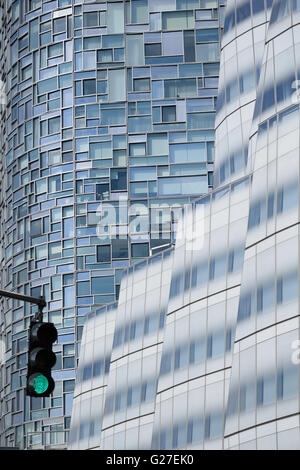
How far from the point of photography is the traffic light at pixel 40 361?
18859 mm

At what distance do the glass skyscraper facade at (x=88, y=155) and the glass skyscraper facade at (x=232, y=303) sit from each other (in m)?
16.1

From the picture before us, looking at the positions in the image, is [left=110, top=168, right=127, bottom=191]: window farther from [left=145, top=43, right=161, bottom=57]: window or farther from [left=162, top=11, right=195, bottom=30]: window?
[left=162, top=11, right=195, bottom=30]: window

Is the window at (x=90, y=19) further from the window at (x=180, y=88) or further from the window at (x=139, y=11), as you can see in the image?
the window at (x=180, y=88)

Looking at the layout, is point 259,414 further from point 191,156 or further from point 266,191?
point 191,156

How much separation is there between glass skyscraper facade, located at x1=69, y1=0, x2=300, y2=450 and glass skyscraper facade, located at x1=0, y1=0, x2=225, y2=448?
52.8 feet

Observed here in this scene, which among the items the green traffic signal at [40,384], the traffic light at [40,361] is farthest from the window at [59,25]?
the green traffic signal at [40,384]

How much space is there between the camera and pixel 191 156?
90188 mm

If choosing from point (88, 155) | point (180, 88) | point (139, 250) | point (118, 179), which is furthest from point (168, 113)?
point (139, 250)

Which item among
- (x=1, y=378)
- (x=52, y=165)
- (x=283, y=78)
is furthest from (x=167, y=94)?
(x=283, y=78)

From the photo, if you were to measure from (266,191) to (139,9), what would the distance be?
5762 cm

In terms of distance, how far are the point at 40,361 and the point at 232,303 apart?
28.4m

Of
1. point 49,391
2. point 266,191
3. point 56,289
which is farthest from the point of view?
point 56,289

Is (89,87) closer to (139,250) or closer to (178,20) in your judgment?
(178,20)

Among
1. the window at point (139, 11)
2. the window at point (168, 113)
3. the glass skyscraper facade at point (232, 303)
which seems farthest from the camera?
the window at point (139, 11)
